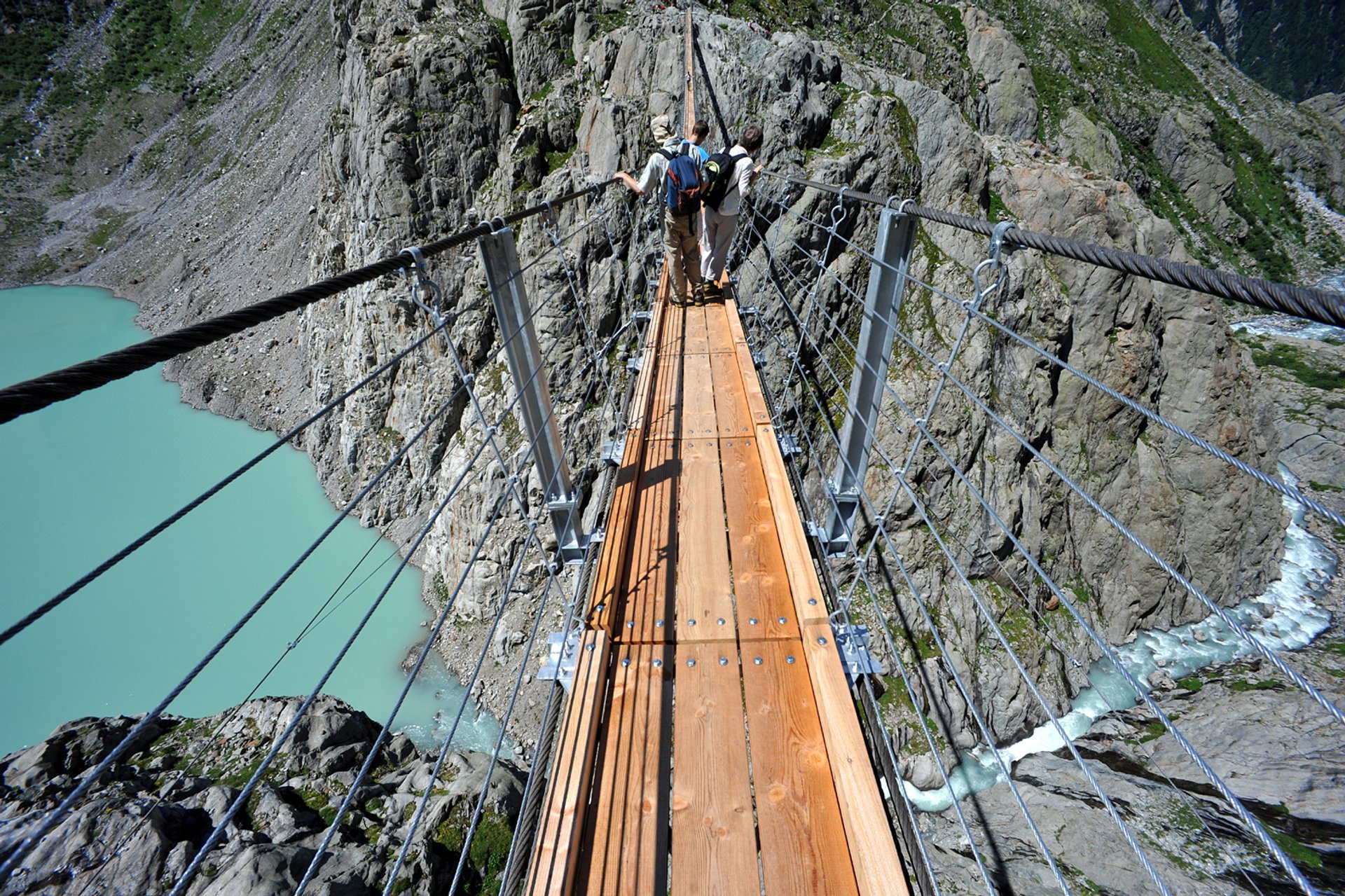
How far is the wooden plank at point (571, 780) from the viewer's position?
199 centimetres

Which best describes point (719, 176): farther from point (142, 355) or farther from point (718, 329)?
point (142, 355)

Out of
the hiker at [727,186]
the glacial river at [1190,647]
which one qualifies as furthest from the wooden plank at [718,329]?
the glacial river at [1190,647]

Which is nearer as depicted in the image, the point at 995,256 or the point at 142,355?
the point at 142,355

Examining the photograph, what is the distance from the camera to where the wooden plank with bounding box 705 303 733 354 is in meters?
5.55

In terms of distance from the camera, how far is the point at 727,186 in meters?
5.67

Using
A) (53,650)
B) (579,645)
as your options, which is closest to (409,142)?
(579,645)

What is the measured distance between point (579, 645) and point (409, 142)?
23.1 meters

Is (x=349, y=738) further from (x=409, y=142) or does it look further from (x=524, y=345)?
(x=409, y=142)

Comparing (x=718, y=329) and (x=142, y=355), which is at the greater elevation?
(x=142, y=355)

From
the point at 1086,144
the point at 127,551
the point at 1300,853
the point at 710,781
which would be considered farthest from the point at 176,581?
the point at 1086,144

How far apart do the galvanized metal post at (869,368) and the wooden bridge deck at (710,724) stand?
0.47 m

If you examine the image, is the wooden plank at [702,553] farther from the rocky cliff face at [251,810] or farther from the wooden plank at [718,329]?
the rocky cliff face at [251,810]

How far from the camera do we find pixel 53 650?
22328 millimetres

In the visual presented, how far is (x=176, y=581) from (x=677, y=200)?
30.3 meters
